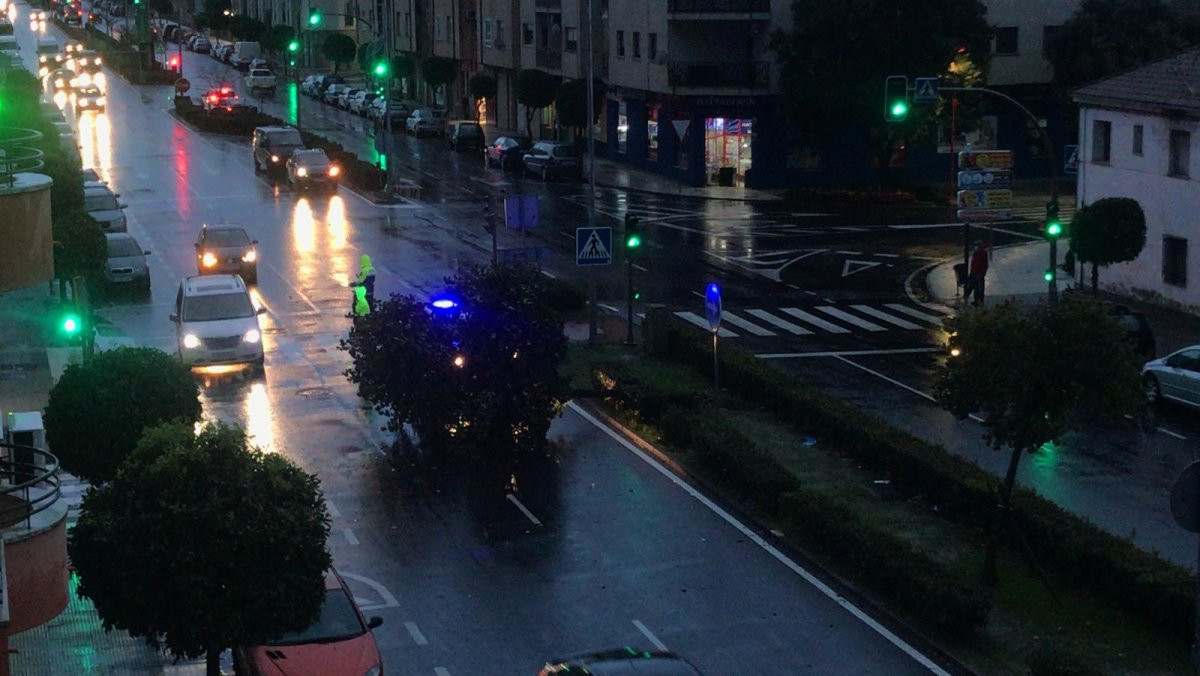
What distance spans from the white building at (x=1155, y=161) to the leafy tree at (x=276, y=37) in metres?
78.8

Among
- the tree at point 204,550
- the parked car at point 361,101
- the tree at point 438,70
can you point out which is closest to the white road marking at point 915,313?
the tree at point 204,550

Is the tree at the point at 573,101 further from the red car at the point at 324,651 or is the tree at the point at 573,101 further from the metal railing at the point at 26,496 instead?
the metal railing at the point at 26,496

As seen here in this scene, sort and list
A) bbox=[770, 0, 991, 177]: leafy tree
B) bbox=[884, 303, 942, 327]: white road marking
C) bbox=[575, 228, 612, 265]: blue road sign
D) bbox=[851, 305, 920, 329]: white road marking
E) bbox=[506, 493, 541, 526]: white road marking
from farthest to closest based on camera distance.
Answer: bbox=[770, 0, 991, 177]: leafy tree < bbox=[884, 303, 942, 327]: white road marking < bbox=[851, 305, 920, 329]: white road marking < bbox=[575, 228, 612, 265]: blue road sign < bbox=[506, 493, 541, 526]: white road marking

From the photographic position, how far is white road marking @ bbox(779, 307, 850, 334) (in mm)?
37562

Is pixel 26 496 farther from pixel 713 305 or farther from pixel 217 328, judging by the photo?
pixel 217 328

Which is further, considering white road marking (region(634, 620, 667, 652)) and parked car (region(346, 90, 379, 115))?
parked car (region(346, 90, 379, 115))

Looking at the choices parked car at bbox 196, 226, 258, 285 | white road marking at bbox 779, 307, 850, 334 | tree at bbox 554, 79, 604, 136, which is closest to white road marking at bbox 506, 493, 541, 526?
white road marking at bbox 779, 307, 850, 334

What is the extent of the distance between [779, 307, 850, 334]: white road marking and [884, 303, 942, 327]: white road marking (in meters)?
→ 2.29

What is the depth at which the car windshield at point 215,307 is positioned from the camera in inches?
1315

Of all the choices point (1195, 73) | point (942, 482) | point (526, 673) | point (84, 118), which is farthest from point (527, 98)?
point (526, 673)

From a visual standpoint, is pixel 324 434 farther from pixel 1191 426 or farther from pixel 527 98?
pixel 527 98

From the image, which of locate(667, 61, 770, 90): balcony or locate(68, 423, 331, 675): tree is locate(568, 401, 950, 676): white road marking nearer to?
locate(68, 423, 331, 675): tree

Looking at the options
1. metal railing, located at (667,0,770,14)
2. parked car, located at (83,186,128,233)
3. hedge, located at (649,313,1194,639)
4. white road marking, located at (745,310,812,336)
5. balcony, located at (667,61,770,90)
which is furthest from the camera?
balcony, located at (667,61,770,90)

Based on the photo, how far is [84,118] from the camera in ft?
289
